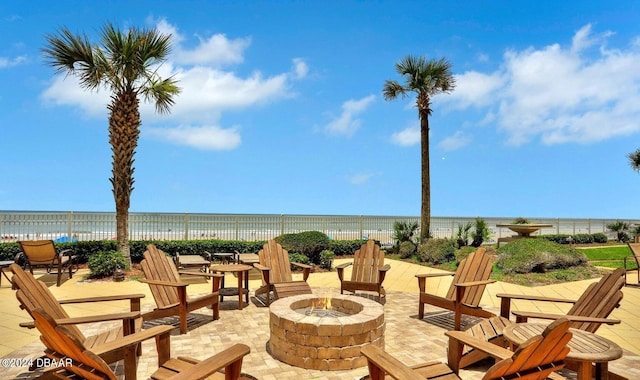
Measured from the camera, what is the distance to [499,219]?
22844 mm

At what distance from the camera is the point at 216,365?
107 inches

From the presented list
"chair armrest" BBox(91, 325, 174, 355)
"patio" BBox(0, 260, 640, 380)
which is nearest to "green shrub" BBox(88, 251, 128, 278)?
"patio" BBox(0, 260, 640, 380)

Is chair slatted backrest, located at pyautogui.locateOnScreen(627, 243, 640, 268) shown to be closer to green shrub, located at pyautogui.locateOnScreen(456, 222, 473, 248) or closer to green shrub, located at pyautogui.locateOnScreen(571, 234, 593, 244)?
green shrub, located at pyautogui.locateOnScreen(456, 222, 473, 248)

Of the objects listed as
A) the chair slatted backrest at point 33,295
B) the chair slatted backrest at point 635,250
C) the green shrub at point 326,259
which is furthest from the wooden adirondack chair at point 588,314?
the green shrub at point 326,259

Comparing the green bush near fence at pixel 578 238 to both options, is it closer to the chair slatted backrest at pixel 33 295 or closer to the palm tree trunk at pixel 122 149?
the palm tree trunk at pixel 122 149

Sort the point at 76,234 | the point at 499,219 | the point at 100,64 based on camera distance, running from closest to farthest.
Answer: the point at 100,64, the point at 76,234, the point at 499,219

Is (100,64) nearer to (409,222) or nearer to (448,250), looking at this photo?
(448,250)

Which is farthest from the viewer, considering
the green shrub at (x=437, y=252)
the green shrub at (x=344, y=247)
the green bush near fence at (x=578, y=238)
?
the green bush near fence at (x=578, y=238)

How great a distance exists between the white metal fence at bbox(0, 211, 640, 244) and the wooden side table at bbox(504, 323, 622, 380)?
41.8ft

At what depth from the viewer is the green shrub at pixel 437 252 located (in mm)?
13570

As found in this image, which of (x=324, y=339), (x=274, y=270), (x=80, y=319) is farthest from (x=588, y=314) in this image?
(x=80, y=319)

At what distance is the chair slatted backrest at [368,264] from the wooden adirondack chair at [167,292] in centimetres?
259

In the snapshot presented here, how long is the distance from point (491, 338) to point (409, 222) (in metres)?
15.4

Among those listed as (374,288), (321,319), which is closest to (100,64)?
(374,288)
